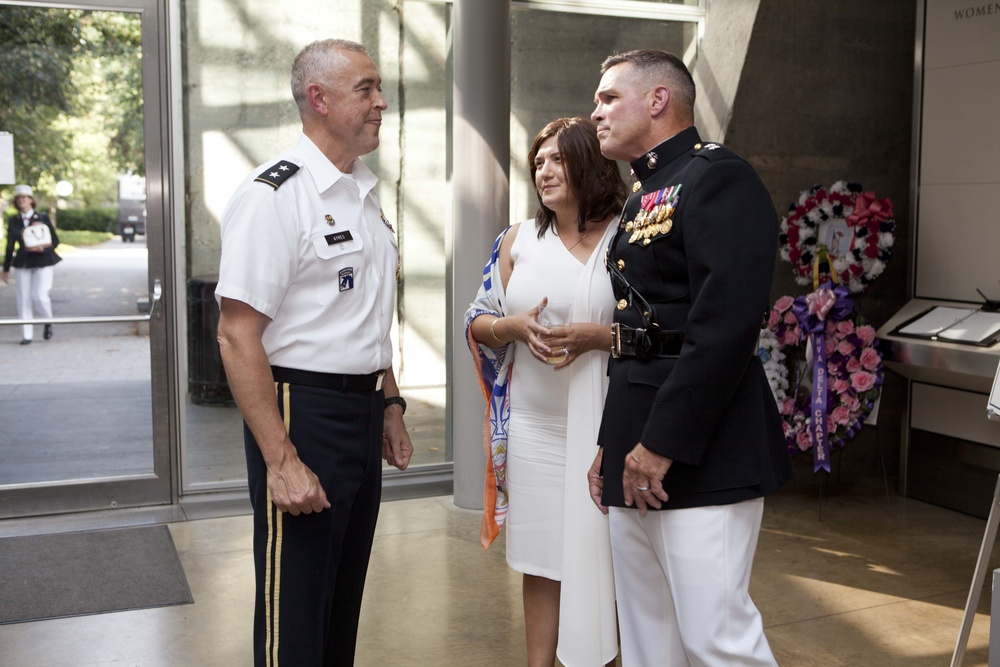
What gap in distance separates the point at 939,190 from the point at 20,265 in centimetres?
453

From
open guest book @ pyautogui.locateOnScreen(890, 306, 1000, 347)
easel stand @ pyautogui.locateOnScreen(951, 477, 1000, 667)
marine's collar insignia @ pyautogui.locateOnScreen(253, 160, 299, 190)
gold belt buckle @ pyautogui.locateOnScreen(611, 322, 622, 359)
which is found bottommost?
easel stand @ pyautogui.locateOnScreen(951, 477, 1000, 667)

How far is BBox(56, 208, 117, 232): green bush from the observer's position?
471 centimetres

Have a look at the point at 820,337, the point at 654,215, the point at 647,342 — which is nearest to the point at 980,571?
the point at 647,342

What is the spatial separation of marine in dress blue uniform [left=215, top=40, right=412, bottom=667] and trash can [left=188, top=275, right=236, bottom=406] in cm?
288

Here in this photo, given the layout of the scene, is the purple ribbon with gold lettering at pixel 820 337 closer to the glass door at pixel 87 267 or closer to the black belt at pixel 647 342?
the black belt at pixel 647 342

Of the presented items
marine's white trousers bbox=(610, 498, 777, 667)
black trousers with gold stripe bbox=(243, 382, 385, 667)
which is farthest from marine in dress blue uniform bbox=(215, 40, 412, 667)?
marine's white trousers bbox=(610, 498, 777, 667)

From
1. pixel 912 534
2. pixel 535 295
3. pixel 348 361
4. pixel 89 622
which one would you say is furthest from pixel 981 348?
pixel 89 622

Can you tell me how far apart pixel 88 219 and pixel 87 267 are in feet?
0.74

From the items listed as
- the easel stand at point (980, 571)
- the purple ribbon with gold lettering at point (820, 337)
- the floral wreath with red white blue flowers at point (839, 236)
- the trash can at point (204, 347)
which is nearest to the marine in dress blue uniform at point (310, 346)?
the easel stand at point (980, 571)

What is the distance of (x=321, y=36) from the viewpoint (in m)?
5.03

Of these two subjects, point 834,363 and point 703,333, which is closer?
point 703,333

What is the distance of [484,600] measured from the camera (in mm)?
3801

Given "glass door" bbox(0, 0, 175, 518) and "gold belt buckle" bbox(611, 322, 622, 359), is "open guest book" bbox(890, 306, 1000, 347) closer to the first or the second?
"gold belt buckle" bbox(611, 322, 622, 359)

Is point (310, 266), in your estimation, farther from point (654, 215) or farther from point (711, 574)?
point (711, 574)
